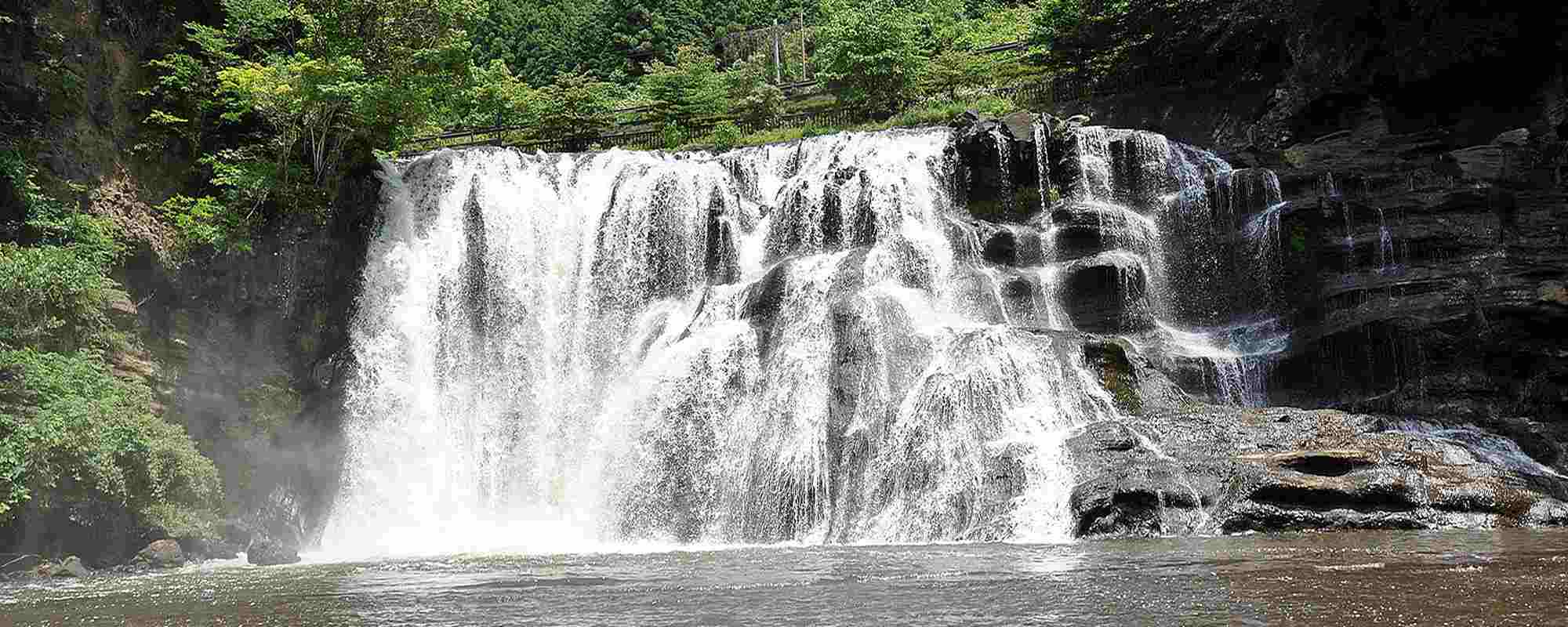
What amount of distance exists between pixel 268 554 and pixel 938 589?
46.5 ft

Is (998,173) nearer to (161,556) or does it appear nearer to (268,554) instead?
(268,554)

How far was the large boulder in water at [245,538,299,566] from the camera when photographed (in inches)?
725

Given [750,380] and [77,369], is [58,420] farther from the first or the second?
[750,380]

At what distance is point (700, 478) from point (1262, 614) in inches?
520

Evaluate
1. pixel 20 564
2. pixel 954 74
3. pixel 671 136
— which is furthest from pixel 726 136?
pixel 20 564

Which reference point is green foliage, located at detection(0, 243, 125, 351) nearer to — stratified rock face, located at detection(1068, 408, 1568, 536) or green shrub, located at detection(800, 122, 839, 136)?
stratified rock face, located at detection(1068, 408, 1568, 536)

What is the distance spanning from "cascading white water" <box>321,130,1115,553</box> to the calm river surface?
4463 mm

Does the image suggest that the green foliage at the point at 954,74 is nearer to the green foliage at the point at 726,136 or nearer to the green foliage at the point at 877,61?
the green foliage at the point at 877,61

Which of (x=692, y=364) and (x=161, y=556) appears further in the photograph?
(x=692, y=364)

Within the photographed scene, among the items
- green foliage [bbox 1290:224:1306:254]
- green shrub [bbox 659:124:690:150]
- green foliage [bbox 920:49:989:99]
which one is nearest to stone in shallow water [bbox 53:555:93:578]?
green foliage [bbox 1290:224:1306:254]

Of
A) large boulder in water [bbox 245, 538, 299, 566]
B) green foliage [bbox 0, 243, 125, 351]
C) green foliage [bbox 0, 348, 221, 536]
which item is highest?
green foliage [bbox 0, 243, 125, 351]

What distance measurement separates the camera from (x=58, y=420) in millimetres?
16609

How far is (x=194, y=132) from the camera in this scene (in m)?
23.9

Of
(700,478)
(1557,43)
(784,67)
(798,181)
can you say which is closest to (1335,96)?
(1557,43)
